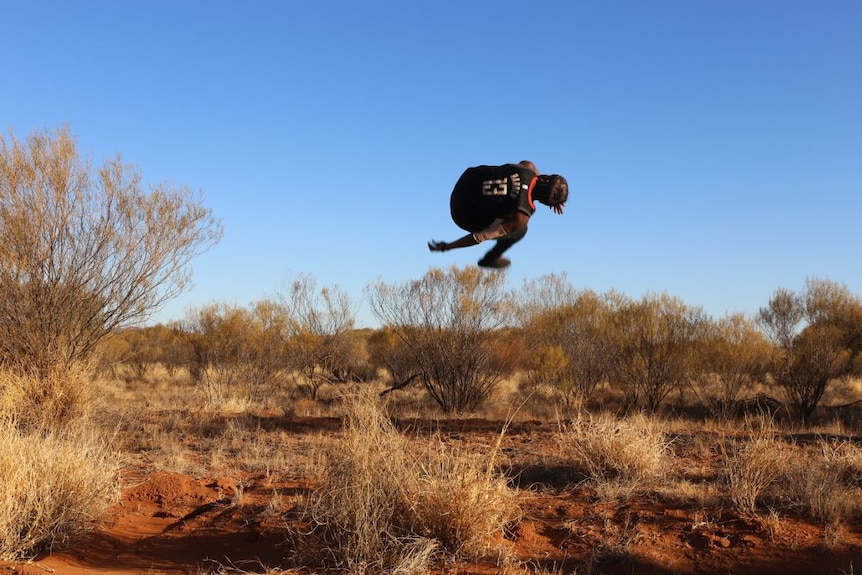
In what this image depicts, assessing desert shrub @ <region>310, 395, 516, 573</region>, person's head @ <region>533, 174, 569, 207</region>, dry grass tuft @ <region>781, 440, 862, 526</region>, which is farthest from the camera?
dry grass tuft @ <region>781, 440, 862, 526</region>

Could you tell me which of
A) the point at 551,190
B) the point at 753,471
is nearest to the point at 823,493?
the point at 753,471

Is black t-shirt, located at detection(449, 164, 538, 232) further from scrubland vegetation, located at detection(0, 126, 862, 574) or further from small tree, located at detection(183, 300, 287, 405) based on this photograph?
small tree, located at detection(183, 300, 287, 405)

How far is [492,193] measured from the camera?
303cm

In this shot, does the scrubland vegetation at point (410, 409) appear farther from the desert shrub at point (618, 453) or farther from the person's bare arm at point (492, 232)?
the person's bare arm at point (492, 232)

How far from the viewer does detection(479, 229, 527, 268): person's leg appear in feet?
10.4

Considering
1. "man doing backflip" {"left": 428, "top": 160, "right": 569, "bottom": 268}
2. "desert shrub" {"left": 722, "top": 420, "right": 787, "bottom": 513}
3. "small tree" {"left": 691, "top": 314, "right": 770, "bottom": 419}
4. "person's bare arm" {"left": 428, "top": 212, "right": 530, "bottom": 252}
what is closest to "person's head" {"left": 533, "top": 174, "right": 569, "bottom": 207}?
"man doing backflip" {"left": 428, "top": 160, "right": 569, "bottom": 268}

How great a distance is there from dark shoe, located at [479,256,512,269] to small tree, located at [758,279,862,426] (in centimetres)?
1877

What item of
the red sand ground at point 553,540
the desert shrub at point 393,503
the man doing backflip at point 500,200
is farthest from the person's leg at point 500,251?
the red sand ground at point 553,540

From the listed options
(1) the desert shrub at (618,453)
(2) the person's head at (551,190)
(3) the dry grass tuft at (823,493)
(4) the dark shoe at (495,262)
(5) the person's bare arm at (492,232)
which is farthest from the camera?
(1) the desert shrub at (618,453)

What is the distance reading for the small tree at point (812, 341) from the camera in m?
20.0

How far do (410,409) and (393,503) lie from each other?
13.5 metres

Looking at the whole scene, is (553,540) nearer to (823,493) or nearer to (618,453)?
(618,453)

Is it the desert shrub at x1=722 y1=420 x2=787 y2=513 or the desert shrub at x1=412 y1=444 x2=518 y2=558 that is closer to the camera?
the desert shrub at x1=412 y1=444 x2=518 y2=558

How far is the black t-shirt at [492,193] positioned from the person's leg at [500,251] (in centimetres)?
11
